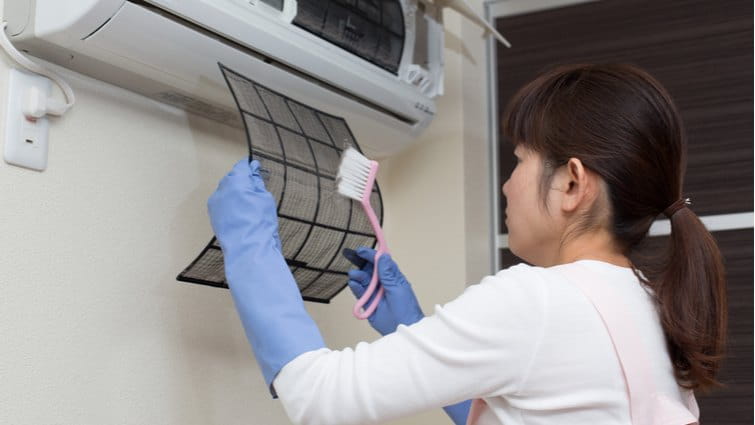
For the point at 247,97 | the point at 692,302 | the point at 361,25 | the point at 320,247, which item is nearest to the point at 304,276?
the point at 320,247

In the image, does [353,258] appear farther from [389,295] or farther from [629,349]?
[629,349]

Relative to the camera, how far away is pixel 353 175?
130 centimetres

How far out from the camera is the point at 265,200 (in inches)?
43.4

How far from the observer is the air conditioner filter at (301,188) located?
118 centimetres

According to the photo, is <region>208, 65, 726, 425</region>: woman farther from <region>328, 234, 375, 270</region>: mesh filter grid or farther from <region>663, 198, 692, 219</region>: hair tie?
<region>328, 234, 375, 270</region>: mesh filter grid

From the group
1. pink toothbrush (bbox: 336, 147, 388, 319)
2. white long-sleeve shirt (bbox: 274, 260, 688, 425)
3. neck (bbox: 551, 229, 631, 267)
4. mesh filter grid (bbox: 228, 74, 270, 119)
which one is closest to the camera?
white long-sleeve shirt (bbox: 274, 260, 688, 425)

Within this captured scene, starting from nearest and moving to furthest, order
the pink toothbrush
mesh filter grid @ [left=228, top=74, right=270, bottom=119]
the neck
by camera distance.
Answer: the neck → mesh filter grid @ [left=228, top=74, right=270, bottom=119] → the pink toothbrush

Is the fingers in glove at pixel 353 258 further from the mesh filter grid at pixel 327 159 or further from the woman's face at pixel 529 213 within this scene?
the woman's face at pixel 529 213

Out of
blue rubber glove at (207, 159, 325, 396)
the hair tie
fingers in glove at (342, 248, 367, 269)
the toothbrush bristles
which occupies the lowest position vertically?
blue rubber glove at (207, 159, 325, 396)

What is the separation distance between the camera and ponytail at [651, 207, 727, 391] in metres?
1.04

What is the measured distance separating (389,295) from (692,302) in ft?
1.42

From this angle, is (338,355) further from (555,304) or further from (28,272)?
(28,272)

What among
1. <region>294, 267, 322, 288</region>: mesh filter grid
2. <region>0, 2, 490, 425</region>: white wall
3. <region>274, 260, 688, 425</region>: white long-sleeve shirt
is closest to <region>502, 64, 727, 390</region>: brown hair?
<region>274, 260, 688, 425</region>: white long-sleeve shirt

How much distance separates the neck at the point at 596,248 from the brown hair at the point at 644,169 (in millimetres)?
12
